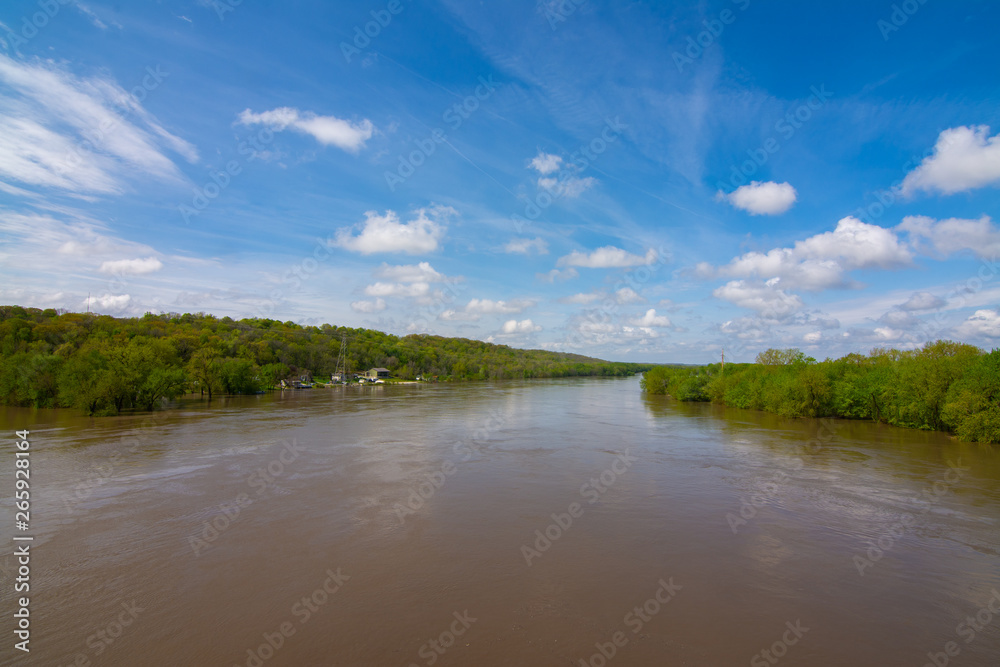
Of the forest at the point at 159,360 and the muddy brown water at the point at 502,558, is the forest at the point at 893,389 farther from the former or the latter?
the forest at the point at 159,360

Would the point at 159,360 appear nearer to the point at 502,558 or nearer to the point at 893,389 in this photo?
the point at 502,558

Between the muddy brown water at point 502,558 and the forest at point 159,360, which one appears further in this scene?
the forest at point 159,360

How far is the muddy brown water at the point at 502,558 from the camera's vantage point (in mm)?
6438

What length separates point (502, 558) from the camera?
916 centimetres

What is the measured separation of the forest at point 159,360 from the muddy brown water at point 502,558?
14419mm

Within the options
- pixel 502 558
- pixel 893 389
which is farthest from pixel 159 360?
pixel 893 389

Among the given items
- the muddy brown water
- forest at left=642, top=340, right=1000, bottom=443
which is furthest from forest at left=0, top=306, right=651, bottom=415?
forest at left=642, top=340, right=1000, bottom=443

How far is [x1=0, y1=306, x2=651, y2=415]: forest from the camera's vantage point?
99.9 feet

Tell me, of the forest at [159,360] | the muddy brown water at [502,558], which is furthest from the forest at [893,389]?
the forest at [159,360]

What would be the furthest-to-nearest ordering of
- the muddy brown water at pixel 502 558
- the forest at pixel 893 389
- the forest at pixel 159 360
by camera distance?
the forest at pixel 159 360 < the forest at pixel 893 389 < the muddy brown water at pixel 502 558

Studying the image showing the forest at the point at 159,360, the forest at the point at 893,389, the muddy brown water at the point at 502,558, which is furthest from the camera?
the forest at the point at 159,360

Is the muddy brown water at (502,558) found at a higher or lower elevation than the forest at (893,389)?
lower

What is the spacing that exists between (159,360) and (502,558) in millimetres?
39385

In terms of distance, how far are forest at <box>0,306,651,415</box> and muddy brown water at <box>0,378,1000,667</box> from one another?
1442 cm
